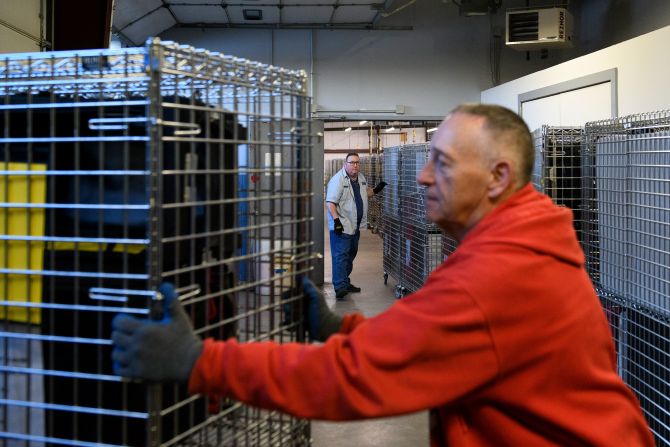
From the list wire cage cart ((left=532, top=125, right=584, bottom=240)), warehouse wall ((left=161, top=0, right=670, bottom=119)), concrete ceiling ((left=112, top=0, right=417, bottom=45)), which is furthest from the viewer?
warehouse wall ((left=161, top=0, right=670, bottom=119))

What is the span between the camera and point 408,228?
7.66 meters

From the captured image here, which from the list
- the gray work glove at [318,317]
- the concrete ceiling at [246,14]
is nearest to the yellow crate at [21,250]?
the gray work glove at [318,317]

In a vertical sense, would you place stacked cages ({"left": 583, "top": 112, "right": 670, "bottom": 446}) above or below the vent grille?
below

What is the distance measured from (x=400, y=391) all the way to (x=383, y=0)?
9513mm

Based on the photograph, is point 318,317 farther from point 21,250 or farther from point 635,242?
point 635,242

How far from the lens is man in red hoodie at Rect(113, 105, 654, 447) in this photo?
1.26 metres

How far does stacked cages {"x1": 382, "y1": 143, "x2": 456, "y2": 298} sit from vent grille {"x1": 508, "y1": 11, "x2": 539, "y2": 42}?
10.3 feet

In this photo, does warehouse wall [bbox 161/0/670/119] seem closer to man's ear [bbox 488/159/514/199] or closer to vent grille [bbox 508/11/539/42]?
vent grille [bbox 508/11/539/42]

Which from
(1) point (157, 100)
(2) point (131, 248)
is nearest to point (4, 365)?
(2) point (131, 248)

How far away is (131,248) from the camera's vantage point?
1541 mm

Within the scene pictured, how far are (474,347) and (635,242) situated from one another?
7.76ft

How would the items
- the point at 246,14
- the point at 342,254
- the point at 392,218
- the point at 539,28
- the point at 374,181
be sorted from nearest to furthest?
the point at 342,254 → the point at 392,218 → the point at 539,28 → the point at 246,14 → the point at 374,181

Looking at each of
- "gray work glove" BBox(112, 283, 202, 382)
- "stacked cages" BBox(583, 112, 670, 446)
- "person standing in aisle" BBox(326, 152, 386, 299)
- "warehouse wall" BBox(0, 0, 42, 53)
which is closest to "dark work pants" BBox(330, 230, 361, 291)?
"person standing in aisle" BBox(326, 152, 386, 299)

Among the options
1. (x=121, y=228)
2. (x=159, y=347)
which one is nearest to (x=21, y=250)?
(x=121, y=228)
